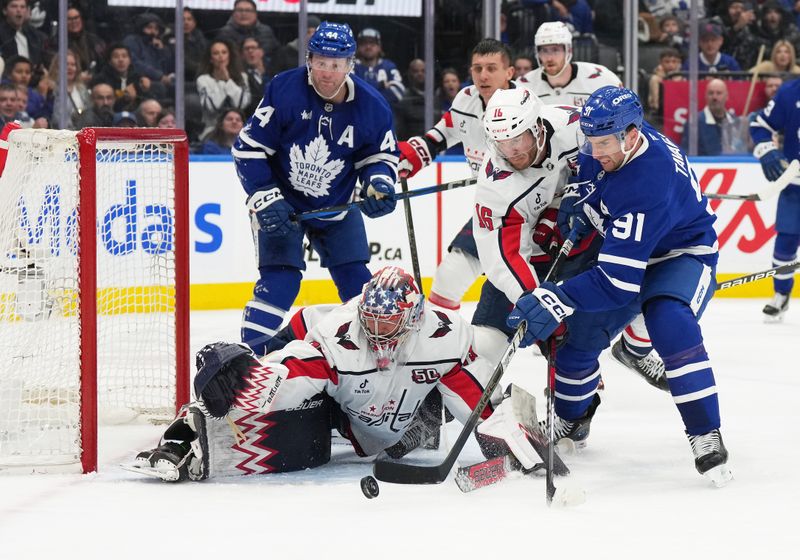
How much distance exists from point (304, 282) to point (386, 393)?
334 centimetres

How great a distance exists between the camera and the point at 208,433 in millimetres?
2945

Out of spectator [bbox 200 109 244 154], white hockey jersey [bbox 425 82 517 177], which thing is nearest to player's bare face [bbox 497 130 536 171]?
white hockey jersey [bbox 425 82 517 177]

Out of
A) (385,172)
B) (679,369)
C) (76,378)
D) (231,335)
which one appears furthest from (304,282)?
(679,369)

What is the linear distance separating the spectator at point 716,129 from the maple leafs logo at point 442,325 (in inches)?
164

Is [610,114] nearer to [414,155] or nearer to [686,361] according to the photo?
[686,361]

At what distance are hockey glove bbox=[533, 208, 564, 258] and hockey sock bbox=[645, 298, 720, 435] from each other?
519 millimetres

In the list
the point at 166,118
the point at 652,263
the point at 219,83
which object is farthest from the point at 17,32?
the point at 652,263

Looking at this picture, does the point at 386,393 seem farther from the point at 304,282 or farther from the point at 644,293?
the point at 304,282

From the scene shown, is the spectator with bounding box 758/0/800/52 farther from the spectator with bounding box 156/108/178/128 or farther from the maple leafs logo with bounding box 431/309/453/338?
the maple leafs logo with bounding box 431/309/453/338

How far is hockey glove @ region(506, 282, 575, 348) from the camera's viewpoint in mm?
2906

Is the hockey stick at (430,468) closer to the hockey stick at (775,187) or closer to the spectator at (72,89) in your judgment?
the hockey stick at (775,187)

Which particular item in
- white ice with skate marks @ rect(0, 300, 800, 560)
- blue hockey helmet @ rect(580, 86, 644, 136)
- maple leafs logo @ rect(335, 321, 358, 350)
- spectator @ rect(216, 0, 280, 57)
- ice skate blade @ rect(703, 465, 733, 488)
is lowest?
white ice with skate marks @ rect(0, 300, 800, 560)

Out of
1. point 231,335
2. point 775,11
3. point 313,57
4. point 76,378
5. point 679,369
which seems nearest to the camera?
point 679,369

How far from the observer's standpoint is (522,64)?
22.3ft
